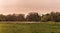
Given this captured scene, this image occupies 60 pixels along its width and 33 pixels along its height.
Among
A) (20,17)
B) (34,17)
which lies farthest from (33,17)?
(20,17)

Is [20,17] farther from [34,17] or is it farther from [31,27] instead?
[31,27]

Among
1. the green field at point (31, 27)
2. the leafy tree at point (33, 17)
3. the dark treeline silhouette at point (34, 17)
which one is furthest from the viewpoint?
the leafy tree at point (33, 17)

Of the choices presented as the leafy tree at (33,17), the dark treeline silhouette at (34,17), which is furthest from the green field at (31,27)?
the leafy tree at (33,17)

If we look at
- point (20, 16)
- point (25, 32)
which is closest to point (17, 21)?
point (20, 16)

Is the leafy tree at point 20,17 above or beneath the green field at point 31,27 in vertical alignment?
above

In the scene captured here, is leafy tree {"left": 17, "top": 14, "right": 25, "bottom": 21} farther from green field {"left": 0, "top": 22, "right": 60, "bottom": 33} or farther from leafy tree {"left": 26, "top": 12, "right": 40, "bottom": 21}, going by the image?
green field {"left": 0, "top": 22, "right": 60, "bottom": 33}

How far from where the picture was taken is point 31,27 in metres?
5.82

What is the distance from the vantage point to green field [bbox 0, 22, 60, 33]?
5.50m

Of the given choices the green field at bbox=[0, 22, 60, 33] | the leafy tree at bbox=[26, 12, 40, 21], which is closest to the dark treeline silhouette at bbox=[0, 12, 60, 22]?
the leafy tree at bbox=[26, 12, 40, 21]

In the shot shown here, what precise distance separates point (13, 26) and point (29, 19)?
87 cm

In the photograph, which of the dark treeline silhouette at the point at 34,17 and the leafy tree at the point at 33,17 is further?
the leafy tree at the point at 33,17

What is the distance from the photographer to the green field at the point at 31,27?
550cm

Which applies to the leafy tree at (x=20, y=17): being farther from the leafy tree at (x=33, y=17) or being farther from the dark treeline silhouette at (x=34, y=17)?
the leafy tree at (x=33, y=17)

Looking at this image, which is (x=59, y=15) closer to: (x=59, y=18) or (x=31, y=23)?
(x=59, y=18)
